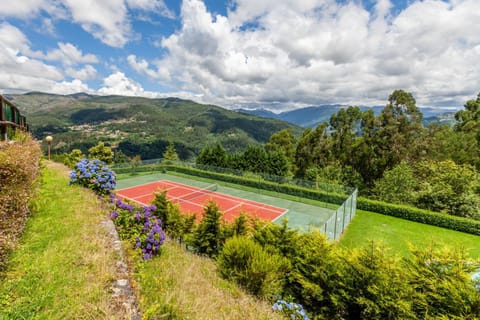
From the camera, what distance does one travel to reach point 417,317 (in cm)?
376

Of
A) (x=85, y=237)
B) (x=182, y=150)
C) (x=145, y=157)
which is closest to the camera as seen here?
(x=85, y=237)

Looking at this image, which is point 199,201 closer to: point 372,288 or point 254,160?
point 254,160

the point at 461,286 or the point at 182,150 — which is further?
the point at 182,150

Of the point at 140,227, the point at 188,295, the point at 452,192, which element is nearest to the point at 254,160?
the point at 452,192

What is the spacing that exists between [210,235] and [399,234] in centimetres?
1205

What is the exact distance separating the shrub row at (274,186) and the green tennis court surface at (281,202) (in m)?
0.88

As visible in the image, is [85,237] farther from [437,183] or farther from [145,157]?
[145,157]

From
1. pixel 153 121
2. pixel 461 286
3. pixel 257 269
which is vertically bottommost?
pixel 257 269

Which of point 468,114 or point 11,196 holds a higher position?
point 468,114

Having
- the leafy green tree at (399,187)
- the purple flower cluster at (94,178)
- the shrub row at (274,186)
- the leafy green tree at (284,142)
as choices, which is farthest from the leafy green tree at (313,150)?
the purple flower cluster at (94,178)

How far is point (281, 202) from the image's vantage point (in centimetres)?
1978

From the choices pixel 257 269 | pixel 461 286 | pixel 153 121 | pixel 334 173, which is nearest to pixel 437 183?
pixel 334 173

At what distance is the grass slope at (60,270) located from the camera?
242 centimetres

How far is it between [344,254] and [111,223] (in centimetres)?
529
